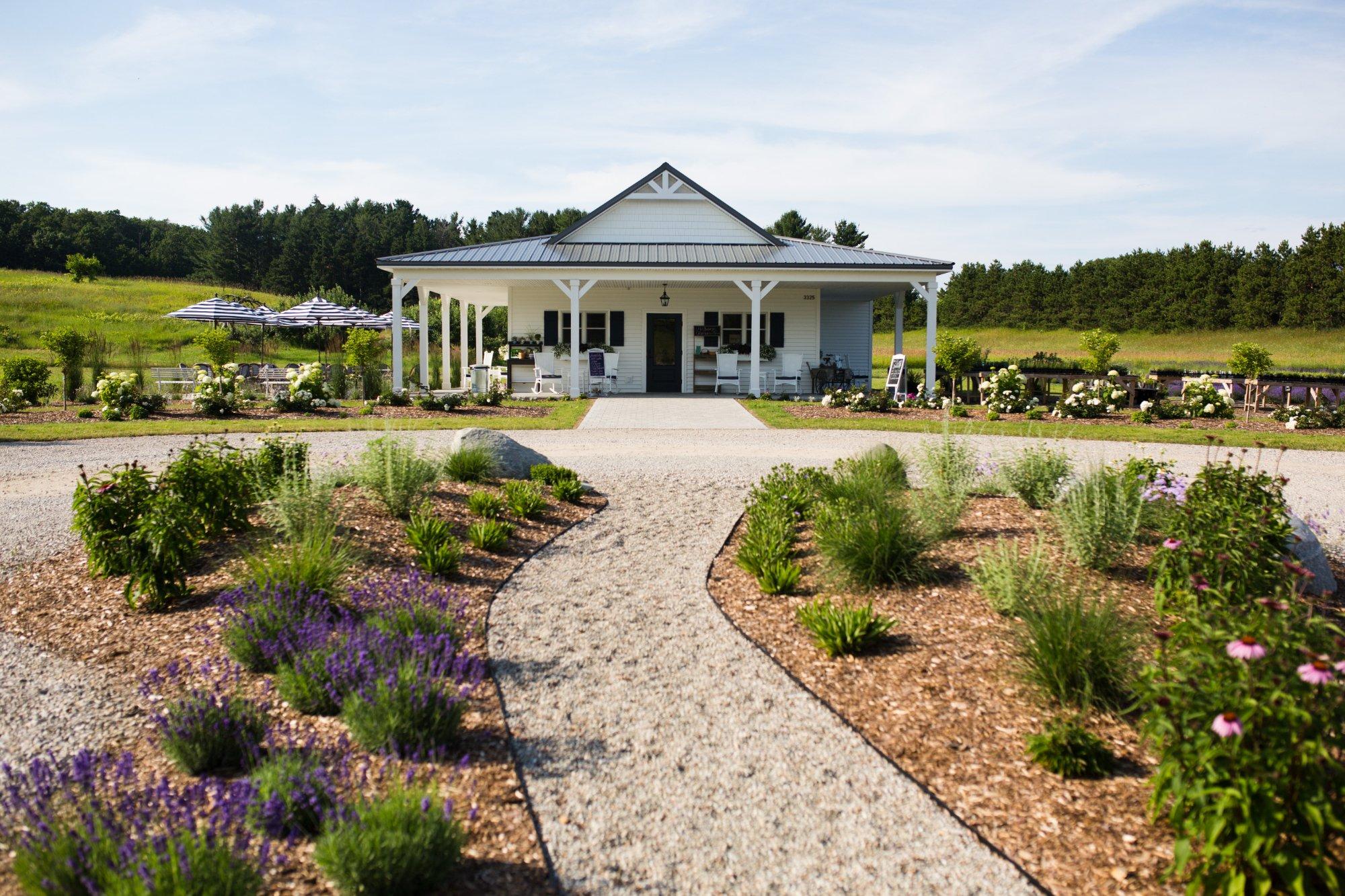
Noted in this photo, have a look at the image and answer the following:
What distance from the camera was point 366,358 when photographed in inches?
790

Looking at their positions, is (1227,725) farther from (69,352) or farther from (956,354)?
(69,352)

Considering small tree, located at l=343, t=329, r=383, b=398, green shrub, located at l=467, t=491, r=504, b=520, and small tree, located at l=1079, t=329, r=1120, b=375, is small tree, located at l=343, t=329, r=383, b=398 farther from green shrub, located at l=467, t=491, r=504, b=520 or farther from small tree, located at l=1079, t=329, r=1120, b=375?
small tree, located at l=1079, t=329, r=1120, b=375

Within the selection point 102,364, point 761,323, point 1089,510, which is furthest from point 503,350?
point 1089,510

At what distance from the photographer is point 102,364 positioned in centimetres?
1930

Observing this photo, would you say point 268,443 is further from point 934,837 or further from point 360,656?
point 934,837

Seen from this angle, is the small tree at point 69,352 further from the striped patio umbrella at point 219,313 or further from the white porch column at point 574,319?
the white porch column at point 574,319

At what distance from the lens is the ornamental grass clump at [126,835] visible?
2.45m

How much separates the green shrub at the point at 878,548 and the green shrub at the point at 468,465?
3587 mm

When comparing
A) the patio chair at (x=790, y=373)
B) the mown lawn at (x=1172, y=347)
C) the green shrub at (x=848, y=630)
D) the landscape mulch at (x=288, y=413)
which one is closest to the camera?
the green shrub at (x=848, y=630)

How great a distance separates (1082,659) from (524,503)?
439cm

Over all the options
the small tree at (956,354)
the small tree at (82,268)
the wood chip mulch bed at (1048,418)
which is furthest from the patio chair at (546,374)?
the small tree at (82,268)

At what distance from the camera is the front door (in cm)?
2250

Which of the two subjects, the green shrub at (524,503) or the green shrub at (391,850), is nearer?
the green shrub at (391,850)

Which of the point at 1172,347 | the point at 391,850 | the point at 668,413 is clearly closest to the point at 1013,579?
the point at 391,850
